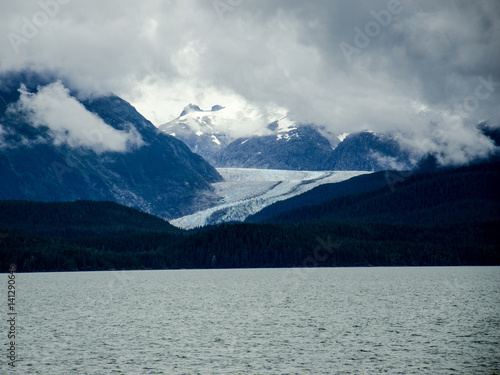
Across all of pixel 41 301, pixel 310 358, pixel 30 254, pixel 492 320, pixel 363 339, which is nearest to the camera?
pixel 310 358

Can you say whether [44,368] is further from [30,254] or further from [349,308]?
[30,254]

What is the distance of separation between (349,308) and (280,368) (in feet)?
135

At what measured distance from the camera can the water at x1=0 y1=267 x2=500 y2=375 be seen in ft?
158

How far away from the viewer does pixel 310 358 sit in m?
50.8

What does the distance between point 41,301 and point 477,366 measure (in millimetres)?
73883

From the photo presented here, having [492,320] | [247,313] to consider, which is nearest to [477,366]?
[492,320]

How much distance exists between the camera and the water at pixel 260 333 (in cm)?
4806

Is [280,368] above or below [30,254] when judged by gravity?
below

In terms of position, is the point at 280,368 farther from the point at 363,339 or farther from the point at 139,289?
the point at 139,289

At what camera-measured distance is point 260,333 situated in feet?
210

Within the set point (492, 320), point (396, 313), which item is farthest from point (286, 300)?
point (492, 320)

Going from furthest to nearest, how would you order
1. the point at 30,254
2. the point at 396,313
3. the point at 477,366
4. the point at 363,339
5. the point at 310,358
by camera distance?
the point at 30,254 → the point at 396,313 → the point at 363,339 → the point at 310,358 → the point at 477,366

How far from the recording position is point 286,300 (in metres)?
→ 100

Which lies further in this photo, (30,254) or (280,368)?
(30,254)
